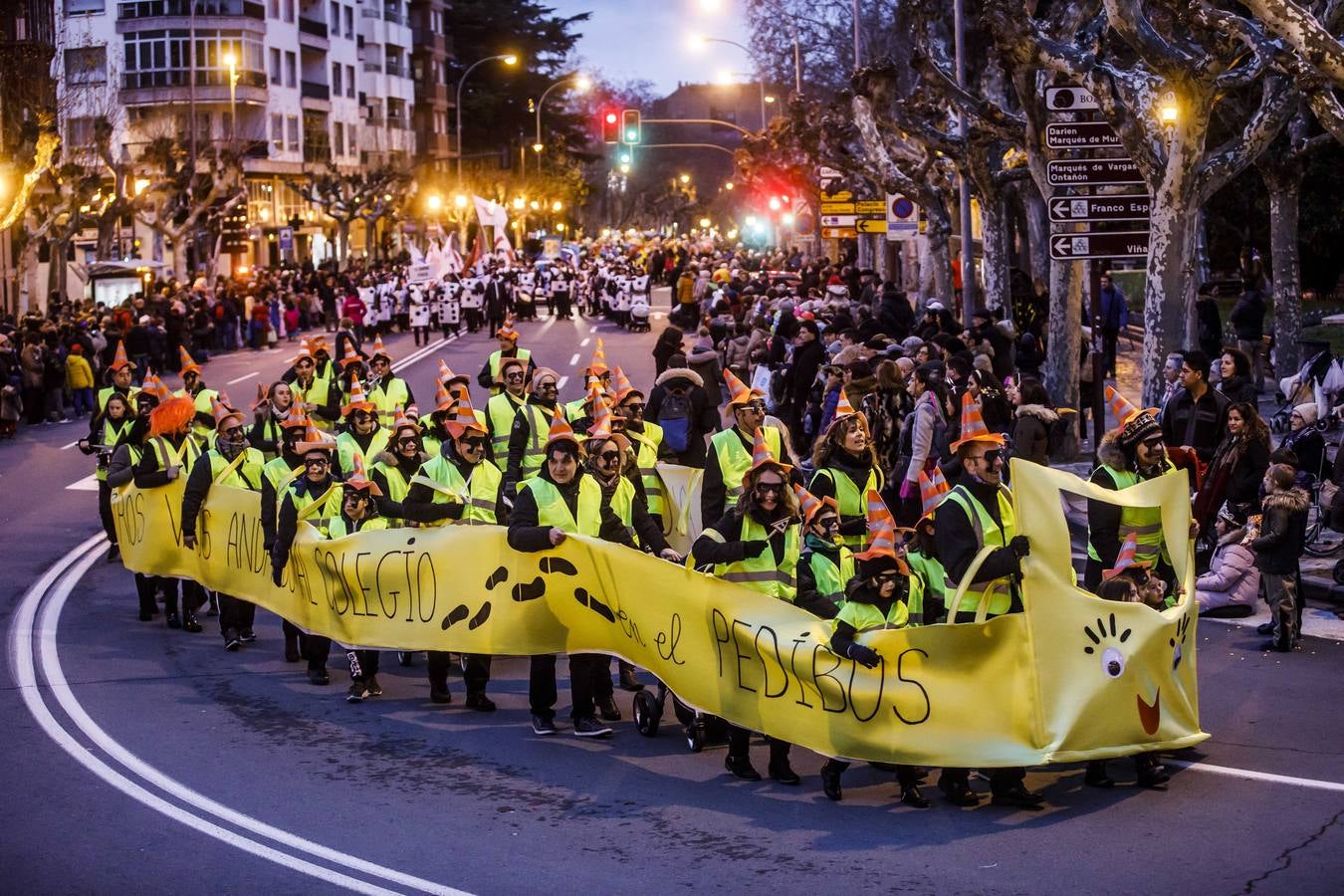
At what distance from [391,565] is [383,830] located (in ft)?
11.5

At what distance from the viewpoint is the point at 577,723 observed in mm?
11930

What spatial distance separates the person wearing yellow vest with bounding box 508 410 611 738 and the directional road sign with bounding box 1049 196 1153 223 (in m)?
11.4

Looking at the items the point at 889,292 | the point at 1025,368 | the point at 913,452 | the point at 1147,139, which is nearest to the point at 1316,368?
the point at 1147,139

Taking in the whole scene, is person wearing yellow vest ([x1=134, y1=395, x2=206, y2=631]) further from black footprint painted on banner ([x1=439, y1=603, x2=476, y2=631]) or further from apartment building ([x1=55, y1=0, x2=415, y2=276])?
apartment building ([x1=55, y1=0, x2=415, y2=276])

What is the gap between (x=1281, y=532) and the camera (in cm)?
1360

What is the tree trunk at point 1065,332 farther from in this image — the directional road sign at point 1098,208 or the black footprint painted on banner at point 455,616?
the black footprint painted on banner at point 455,616

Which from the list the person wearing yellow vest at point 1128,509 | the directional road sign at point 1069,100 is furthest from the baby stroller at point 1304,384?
the person wearing yellow vest at point 1128,509

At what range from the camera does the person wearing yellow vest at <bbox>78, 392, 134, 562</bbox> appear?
57.1 feet

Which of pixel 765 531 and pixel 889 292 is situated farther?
pixel 889 292

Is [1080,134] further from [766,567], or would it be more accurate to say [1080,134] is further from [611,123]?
[611,123]

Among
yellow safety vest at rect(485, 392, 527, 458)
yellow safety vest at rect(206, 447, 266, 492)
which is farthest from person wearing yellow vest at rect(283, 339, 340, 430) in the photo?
yellow safety vest at rect(206, 447, 266, 492)

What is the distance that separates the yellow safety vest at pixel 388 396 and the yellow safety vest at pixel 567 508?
743 cm

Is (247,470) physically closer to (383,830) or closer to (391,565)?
(391,565)

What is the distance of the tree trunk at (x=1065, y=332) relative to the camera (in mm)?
25406
